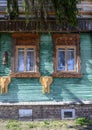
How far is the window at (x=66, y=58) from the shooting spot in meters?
11.5

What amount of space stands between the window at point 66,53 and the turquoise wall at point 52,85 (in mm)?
155

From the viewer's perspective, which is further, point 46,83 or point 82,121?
A: point 46,83

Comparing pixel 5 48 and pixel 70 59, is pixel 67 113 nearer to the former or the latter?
pixel 70 59

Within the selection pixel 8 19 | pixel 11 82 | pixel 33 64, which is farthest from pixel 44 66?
pixel 8 19

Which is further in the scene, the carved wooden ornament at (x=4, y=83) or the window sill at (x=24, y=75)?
the window sill at (x=24, y=75)

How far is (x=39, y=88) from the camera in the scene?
1135cm

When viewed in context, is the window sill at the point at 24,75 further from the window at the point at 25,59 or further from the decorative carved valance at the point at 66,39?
the decorative carved valance at the point at 66,39

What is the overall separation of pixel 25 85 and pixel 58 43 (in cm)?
176

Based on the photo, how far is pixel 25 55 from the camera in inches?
453

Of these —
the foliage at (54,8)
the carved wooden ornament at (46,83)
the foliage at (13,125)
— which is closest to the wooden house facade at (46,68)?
the carved wooden ornament at (46,83)

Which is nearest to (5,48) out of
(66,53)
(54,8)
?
(66,53)

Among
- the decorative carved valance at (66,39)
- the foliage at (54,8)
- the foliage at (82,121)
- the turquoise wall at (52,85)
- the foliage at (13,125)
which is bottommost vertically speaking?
the foliage at (82,121)

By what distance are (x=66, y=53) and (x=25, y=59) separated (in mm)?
1375

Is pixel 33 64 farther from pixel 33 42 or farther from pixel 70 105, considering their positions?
pixel 70 105
